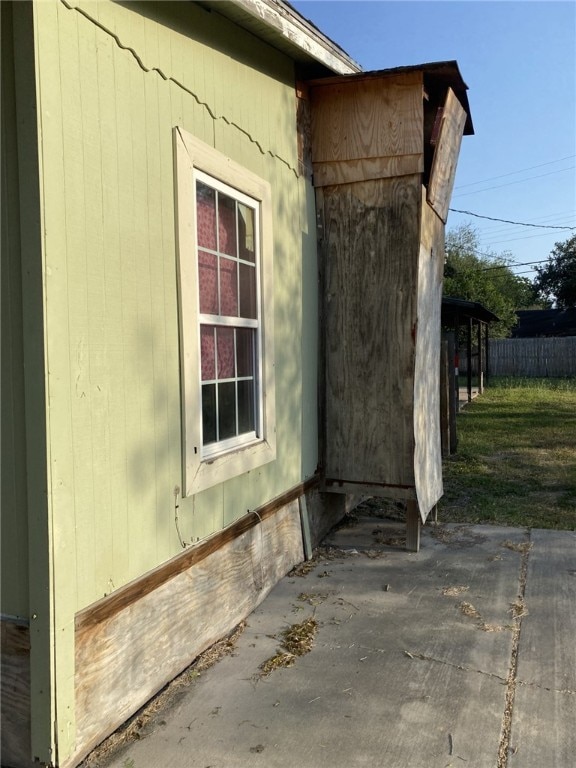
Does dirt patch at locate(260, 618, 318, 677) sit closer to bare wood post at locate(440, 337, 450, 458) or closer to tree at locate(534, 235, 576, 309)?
bare wood post at locate(440, 337, 450, 458)

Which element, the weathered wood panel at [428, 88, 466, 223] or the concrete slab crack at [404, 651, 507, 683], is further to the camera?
the weathered wood panel at [428, 88, 466, 223]

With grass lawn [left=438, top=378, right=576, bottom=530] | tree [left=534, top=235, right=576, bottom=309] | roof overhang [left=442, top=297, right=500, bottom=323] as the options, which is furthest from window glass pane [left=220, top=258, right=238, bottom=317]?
tree [left=534, top=235, right=576, bottom=309]

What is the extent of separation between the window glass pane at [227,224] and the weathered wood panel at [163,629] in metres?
1.76

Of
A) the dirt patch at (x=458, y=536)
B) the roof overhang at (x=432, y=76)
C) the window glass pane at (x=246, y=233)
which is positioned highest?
the roof overhang at (x=432, y=76)

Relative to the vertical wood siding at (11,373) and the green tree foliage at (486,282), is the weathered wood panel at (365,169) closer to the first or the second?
the vertical wood siding at (11,373)

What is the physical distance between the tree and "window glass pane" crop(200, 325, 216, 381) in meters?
35.3

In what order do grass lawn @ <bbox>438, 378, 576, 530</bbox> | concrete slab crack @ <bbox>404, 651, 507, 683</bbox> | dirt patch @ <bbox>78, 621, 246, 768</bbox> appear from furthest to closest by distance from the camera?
grass lawn @ <bbox>438, 378, 576, 530</bbox> < concrete slab crack @ <bbox>404, 651, 507, 683</bbox> < dirt patch @ <bbox>78, 621, 246, 768</bbox>

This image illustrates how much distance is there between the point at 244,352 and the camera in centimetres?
397

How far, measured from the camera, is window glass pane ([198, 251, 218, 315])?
3443mm

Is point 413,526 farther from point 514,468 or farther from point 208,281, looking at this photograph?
point 514,468

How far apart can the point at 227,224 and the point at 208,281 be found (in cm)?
43

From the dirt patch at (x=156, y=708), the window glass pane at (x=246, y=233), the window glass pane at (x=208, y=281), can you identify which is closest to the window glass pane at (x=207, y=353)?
the window glass pane at (x=208, y=281)

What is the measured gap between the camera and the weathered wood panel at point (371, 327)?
4746 mm

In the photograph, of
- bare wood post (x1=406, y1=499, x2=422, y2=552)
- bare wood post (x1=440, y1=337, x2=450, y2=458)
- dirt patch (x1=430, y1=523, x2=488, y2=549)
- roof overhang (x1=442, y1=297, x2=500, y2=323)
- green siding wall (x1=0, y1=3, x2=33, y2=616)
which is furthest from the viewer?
roof overhang (x1=442, y1=297, x2=500, y2=323)
